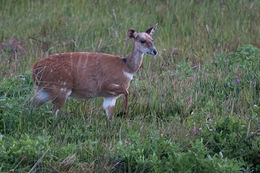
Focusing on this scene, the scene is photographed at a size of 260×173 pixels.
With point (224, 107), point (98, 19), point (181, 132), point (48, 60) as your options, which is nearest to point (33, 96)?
point (48, 60)

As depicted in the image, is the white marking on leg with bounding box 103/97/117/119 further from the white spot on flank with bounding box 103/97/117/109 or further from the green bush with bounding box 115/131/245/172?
the green bush with bounding box 115/131/245/172

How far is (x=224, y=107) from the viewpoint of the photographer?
5.80 m

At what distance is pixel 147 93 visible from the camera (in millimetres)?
6625

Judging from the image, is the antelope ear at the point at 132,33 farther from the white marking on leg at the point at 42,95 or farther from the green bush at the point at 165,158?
the green bush at the point at 165,158

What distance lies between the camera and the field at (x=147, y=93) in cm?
421

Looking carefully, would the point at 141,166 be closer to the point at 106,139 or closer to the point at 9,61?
the point at 106,139

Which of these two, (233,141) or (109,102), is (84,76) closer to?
(109,102)

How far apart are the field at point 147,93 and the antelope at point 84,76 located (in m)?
0.22

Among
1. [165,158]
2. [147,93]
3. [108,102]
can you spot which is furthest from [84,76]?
[165,158]

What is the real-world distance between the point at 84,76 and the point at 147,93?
1.07 m

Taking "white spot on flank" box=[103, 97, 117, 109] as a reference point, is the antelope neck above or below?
above

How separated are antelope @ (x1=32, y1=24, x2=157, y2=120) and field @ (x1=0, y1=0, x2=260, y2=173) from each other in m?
0.22

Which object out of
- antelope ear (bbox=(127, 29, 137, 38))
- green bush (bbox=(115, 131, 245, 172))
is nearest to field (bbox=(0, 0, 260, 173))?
green bush (bbox=(115, 131, 245, 172))

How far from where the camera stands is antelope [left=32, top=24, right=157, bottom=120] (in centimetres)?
583
